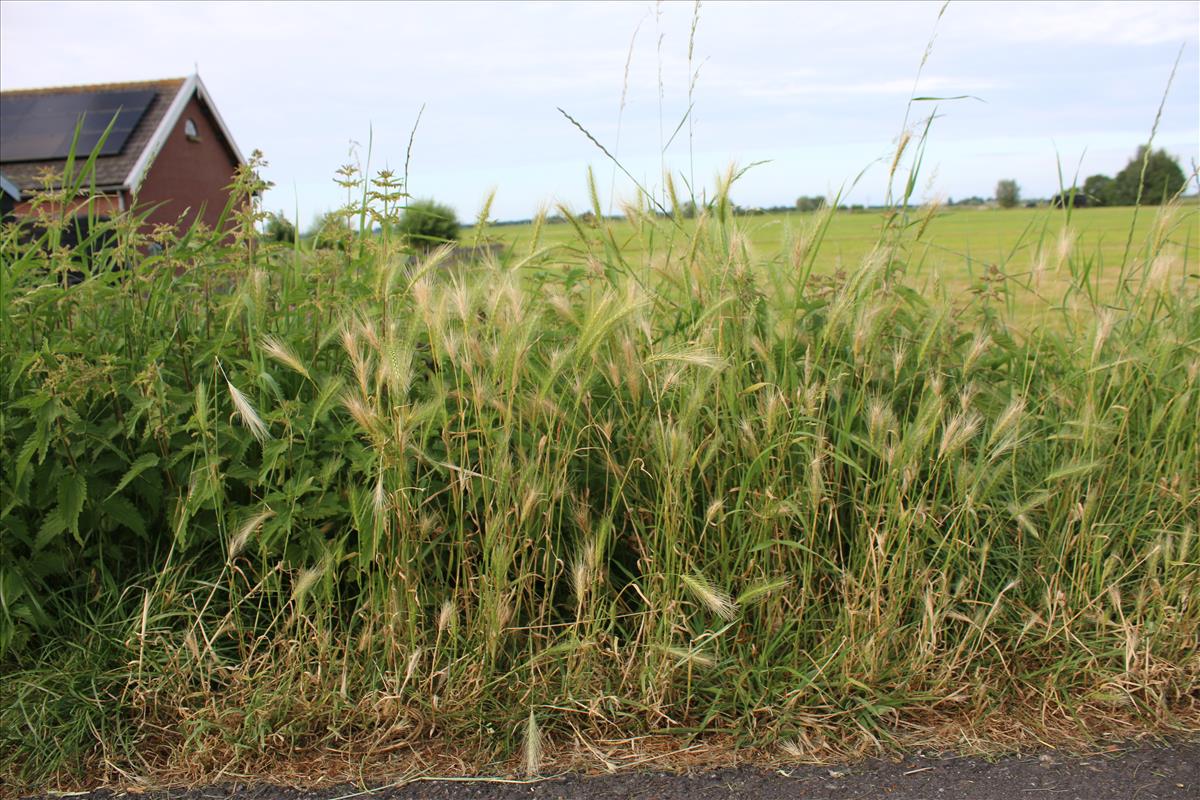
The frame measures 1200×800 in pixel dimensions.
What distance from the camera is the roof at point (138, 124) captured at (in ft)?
89.0

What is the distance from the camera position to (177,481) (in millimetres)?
2525

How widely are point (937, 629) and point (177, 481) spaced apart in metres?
2.08

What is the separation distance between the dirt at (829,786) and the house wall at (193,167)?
2936 centimetres

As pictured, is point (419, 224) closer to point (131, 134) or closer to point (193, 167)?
point (131, 134)

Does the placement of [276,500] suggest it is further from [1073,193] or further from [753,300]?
[1073,193]

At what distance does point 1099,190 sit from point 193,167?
3444cm

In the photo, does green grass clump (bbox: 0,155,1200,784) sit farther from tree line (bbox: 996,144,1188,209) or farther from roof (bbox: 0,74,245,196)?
roof (bbox: 0,74,245,196)

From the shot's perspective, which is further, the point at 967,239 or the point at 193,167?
the point at 193,167

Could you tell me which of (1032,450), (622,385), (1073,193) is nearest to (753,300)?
(622,385)

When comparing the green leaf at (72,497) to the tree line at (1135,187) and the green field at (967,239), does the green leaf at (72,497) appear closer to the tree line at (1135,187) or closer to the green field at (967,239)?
the green field at (967,239)

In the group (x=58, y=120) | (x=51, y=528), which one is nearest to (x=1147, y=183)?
(x=51, y=528)

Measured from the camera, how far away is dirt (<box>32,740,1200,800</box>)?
6.85ft

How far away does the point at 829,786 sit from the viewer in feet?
6.96

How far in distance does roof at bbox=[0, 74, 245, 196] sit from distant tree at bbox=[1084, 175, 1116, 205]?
26.1 m
